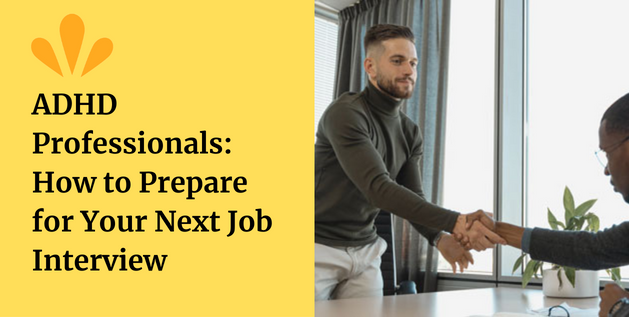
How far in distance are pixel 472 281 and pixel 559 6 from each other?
154 cm

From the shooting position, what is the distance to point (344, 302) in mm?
1712

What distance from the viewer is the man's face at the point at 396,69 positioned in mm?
2168

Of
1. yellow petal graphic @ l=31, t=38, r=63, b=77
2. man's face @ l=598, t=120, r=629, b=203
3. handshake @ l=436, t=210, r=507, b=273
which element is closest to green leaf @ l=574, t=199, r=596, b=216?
handshake @ l=436, t=210, r=507, b=273

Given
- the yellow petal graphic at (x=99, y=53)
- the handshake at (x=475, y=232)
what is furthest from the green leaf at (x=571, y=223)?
the yellow petal graphic at (x=99, y=53)

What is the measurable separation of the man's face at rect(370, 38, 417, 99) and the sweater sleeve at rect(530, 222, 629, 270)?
27.1 inches

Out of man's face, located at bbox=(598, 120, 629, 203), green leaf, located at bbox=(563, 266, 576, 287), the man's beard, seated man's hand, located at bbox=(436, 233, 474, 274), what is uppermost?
the man's beard

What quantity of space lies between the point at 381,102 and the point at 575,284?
910 millimetres

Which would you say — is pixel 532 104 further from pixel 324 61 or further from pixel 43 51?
pixel 43 51

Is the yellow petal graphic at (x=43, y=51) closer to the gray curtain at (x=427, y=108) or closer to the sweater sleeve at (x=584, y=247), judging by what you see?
the sweater sleeve at (x=584, y=247)

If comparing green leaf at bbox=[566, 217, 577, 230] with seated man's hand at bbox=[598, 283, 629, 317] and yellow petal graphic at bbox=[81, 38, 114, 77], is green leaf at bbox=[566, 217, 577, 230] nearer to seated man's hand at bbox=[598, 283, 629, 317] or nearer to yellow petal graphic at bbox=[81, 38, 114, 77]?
seated man's hand at bbox=[598, 283, 629, 317]

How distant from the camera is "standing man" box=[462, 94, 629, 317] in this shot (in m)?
1.38

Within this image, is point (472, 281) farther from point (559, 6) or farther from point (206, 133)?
point (206, 133)

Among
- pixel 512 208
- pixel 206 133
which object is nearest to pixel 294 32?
pixel 206 133

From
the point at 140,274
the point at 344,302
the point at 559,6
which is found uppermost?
the point at 559,6
